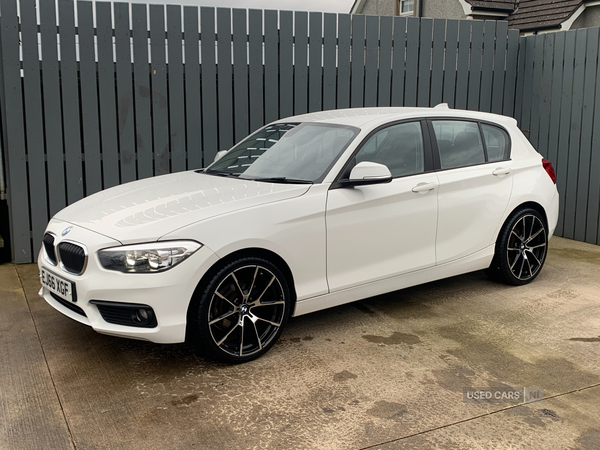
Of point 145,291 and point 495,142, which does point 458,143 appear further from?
point 145,291

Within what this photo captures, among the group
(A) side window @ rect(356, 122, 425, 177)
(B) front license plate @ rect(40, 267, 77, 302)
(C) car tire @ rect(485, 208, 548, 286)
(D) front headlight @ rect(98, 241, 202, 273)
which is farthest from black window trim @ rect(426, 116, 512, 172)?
(B) front license plate @ rect(40, 267, 77, 302)

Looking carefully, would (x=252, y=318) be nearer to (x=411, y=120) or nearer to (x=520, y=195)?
(x=411, y=120)

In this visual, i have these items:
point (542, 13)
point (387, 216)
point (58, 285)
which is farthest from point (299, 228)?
point (542, 13)

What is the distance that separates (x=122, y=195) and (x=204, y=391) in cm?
172

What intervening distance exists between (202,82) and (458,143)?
137 inches

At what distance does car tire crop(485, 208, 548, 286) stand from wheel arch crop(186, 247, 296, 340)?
7.78 ft

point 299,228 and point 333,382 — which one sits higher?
point 299,228

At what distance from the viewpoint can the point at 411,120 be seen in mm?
5121

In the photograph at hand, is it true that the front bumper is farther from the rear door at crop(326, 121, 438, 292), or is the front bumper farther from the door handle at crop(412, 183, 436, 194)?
the door handle at crop(412, 183, 436, 194)

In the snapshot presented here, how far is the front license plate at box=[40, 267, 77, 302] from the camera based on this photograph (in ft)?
12.8

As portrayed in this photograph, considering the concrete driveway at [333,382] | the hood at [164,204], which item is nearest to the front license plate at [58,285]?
the hood at [164,204]

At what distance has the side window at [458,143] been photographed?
5.25m

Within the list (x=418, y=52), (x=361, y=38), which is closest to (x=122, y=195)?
(x=361, y=38)

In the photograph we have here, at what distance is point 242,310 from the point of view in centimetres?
404
